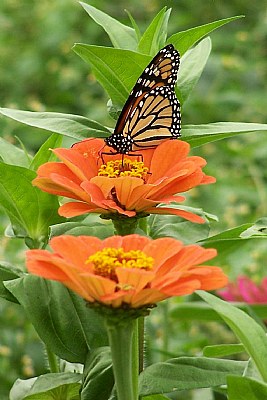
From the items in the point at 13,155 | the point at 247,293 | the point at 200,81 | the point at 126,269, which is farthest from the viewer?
the point at 200,81

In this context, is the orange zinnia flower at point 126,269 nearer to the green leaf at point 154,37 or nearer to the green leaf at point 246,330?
the green leaf at point 246,330

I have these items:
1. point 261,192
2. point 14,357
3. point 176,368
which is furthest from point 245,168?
point 176,368

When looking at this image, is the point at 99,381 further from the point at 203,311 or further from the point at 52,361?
the point at 203,311

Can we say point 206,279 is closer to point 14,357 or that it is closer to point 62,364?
point 62,364

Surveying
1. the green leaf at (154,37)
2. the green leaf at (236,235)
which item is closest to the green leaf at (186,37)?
the green leaf at (154,37)

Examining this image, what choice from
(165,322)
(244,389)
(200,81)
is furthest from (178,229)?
(200,81)

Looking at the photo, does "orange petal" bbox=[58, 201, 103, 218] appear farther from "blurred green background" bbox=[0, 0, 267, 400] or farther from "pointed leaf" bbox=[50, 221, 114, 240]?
"blurred green background" bbox=[0, 0, 267, 400]
